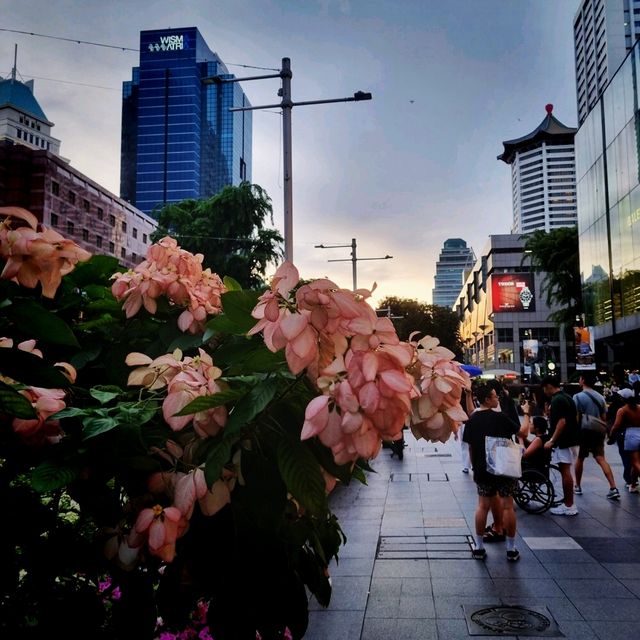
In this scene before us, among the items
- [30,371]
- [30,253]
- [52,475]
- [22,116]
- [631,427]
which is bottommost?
[631,427]

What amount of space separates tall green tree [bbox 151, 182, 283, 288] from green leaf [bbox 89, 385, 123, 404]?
3189cm

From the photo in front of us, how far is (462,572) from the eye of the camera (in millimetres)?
6812

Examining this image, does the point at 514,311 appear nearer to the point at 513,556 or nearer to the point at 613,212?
the point at 613,212

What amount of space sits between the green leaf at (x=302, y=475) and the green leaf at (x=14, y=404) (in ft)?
1.57

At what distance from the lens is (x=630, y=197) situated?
3641cm

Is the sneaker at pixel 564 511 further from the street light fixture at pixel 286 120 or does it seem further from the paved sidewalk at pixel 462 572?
the street light fixture at pixel 286 120

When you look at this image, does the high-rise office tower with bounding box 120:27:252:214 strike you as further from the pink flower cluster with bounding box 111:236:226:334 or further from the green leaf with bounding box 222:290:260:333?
the green leaf with bounding box 222:290:260:333

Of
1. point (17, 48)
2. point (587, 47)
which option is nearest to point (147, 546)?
point (17, 48)

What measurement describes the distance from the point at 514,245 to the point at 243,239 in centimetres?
8015

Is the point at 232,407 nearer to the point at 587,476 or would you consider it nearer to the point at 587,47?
the point at 587,476

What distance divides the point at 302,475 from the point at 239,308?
44cm

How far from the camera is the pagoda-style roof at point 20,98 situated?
13738 cm

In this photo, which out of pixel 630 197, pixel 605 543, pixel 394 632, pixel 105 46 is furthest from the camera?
pixel 630 197

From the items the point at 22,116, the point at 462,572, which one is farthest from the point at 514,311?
the point at 22,116
